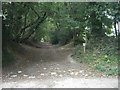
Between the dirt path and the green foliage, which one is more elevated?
the green foliage

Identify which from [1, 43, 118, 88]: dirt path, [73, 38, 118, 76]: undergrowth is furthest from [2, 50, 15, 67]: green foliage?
[73, 38, 118, 76]: undergrowth

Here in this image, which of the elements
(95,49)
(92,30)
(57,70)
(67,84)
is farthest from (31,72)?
(92,30)

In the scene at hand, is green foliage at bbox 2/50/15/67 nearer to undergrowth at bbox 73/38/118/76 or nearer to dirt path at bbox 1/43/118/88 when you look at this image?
dirt path at bbox 1/43/118/88

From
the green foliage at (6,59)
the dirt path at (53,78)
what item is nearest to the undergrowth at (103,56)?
the dirt path at (53,78)

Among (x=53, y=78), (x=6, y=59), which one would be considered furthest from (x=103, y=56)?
(x=6, y=59)

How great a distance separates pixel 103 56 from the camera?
1068 centimetres

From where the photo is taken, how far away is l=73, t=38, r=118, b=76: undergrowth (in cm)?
871

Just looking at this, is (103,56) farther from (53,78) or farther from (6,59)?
(6,59)

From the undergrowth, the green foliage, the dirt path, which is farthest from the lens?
the green foliage

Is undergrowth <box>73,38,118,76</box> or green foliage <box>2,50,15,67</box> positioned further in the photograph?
green foliage <box>2,50,15,67</box>

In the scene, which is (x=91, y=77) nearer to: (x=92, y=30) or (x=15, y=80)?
(x=15, y=80)

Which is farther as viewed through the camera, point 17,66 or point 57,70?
point 17,66

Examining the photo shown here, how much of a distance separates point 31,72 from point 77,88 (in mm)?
2985

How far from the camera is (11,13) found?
11602mm
